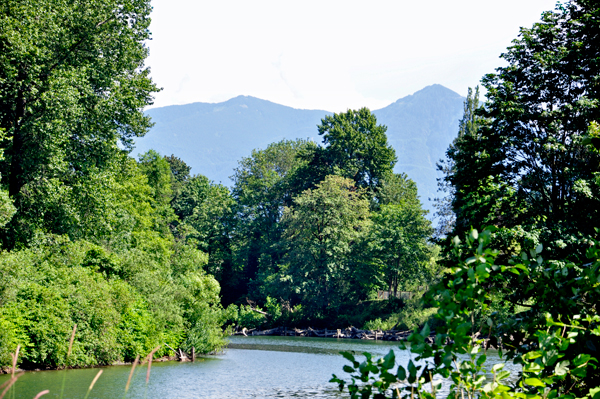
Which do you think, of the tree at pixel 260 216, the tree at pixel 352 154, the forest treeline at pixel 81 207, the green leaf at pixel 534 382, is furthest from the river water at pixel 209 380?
the tree at pixel 352 154

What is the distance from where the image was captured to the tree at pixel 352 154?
57531 mm

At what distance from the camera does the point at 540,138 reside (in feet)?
64.6

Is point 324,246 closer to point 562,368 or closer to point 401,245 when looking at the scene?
point 401,245

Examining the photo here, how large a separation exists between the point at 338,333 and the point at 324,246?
761 cm

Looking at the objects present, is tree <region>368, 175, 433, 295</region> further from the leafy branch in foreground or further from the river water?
the leafy branch in foreground

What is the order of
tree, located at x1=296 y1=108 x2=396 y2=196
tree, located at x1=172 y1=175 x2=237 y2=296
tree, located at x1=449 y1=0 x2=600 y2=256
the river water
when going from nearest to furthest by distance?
1. the river water
2. tree, located at x1=449 y1=0 x2=600 y2=256
3. tree, located at x1=296 y1=108 x2=396 y2=196
4. tree, located at x1=172 y1=175 x2=237 y2=296

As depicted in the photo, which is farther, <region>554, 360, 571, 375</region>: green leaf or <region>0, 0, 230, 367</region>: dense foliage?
<region>0, 0, 230, 367</region>: dense foliage

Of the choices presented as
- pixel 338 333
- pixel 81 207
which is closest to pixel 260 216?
pixel 338 333

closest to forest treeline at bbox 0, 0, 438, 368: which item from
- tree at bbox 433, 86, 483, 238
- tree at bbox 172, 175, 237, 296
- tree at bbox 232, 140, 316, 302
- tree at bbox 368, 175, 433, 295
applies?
tree at bbox 172, 175, 237, 296

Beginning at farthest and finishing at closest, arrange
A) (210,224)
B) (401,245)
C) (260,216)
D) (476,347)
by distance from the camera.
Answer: (260,216) → (210,224) → (401,245) → (476,347)

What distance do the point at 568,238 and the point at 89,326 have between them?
54.5ft

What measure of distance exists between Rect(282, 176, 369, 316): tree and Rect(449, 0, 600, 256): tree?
29.1 metres

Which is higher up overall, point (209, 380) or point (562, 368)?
point (562, 368)

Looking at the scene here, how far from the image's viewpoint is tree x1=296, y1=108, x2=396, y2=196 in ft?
189
